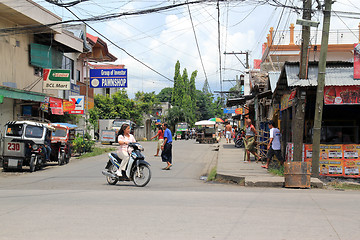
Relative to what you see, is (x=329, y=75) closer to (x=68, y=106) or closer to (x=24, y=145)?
(x=24, y=145)

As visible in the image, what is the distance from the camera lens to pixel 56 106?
23.0m

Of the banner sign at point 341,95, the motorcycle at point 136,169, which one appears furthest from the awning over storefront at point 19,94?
the banner sign at point 341,95

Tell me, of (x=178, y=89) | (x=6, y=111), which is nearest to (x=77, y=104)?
(x=6, y=111)

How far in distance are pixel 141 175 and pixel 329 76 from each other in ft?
22.6

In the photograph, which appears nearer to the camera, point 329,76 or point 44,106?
point 329,76

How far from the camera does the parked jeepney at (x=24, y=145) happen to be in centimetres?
1529

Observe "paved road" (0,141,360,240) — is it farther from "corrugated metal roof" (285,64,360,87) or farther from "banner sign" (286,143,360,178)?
"corrugated metal roof" (285,64,360,87)

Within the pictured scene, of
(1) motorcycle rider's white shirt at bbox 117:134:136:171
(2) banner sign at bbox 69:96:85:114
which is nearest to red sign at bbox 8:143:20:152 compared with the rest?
(1) motorcycle rider's white shirt at bbox 117:134:136:171

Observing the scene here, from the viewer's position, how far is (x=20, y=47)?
20938mm

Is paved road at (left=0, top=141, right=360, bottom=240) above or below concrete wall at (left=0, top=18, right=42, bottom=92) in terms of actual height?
below

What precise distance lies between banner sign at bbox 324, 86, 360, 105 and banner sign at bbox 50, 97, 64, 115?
16.0 m

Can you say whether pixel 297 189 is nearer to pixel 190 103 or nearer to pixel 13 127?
pixel 13 127

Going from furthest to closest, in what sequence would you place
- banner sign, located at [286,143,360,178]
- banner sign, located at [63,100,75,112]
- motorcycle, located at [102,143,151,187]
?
1. banner sign, located at [63,100,75,112]
2. banner sign, located at [286,143,360,178]
3. motorcycle, located at [102,143,151,187]

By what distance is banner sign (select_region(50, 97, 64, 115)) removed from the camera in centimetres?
2264
